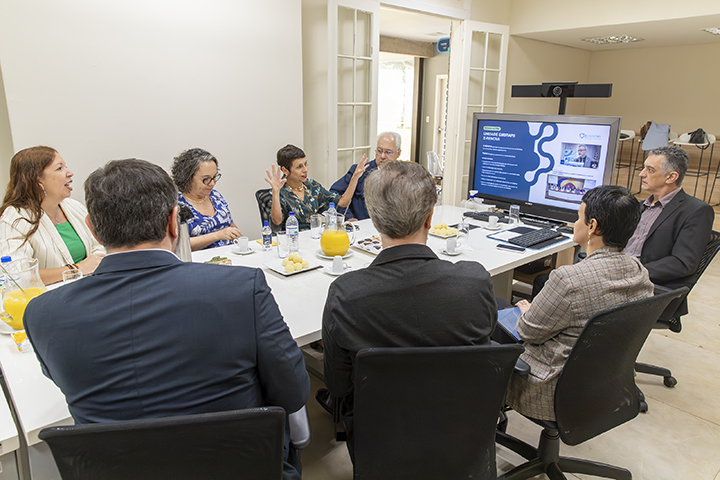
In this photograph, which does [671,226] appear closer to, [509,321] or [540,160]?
[540,160]

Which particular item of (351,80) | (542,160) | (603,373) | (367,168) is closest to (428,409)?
(603,373)

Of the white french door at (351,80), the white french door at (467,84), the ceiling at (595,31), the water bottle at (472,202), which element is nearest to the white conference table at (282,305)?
the water bottle at (472,202)

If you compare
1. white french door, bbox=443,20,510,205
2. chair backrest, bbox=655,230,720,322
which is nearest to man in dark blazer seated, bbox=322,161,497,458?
chair backrest, bbox=655,230,720,322

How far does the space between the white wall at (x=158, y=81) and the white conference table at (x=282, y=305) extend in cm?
126

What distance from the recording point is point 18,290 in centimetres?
147

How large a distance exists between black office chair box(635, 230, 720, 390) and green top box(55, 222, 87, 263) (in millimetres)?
2718

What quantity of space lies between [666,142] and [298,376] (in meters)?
6.48

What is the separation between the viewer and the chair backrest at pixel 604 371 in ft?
4.49

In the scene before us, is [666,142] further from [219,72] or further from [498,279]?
[219,72]

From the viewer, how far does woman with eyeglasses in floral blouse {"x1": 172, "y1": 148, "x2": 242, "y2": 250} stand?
262cm

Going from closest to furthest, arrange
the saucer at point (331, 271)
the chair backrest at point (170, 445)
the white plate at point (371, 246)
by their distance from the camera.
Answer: the chair backrest at point (170, 445)
the saucer at point (331, 271)
the white plate at point (371, 246)

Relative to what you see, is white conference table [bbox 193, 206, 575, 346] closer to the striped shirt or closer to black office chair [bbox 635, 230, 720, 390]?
the striped shirt

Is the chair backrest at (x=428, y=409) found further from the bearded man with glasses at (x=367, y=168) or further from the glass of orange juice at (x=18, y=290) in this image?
the bearded man with glasses at (x=367, y=168)

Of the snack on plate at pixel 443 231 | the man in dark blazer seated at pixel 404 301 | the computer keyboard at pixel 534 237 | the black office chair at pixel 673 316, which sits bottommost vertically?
the black office chair at pixel 673 316
